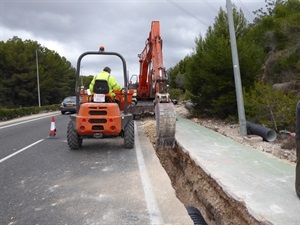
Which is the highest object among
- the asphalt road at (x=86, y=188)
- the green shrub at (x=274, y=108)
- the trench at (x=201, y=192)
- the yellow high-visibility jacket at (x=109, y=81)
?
the yellow high-visibility jacket at (x=109, y=81)

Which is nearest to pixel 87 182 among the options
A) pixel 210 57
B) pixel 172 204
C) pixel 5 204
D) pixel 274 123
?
pixel 5 204

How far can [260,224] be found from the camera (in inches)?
158

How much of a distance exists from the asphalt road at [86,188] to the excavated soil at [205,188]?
0.75 m

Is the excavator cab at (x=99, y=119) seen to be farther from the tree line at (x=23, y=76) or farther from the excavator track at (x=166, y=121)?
the tree line at (x=23, y=76)

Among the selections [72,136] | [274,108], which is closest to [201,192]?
[72,136]

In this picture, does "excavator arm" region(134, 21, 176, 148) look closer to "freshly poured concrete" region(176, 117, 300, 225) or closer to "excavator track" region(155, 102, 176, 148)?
"excavator track" region(155, 102, 176, 148)

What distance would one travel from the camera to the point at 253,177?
19.5 ft

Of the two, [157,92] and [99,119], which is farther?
[157,92]

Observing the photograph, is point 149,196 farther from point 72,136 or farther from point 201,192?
point 72,136

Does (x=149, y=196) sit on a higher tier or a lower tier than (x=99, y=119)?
lower

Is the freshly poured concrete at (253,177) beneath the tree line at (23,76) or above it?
beneath

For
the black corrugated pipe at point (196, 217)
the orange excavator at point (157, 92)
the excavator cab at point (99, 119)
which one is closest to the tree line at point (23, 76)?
the orange excavator at point (157, 92)

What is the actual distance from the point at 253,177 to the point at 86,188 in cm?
291

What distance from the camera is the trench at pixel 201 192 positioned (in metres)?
4.75
